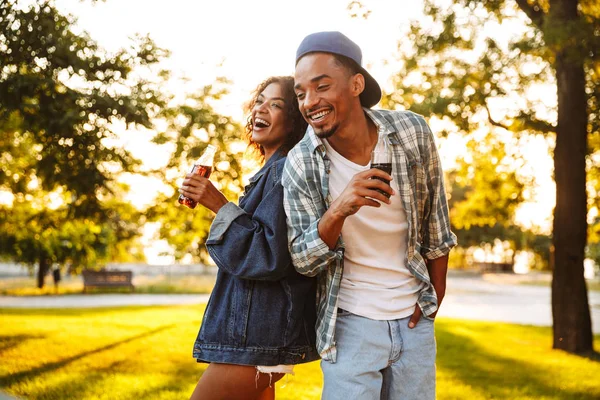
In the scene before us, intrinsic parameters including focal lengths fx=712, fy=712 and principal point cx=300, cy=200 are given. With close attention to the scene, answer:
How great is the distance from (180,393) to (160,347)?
3.90m

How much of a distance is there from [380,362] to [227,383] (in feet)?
2.09

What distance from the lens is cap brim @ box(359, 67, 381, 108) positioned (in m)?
3.09

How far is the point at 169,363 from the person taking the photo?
30.9 feet

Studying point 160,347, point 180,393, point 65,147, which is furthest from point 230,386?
point 160,347

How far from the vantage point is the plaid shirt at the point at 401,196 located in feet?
9.01

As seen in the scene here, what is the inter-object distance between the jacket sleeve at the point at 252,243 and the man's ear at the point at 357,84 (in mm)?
551

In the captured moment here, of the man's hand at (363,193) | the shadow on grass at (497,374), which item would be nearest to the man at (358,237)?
the man's hand at (363,193)

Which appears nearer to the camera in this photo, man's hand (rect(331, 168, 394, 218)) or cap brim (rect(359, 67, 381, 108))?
man's hand (rect(331, 168, 394, 218))

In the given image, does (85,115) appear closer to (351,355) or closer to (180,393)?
(180,393)

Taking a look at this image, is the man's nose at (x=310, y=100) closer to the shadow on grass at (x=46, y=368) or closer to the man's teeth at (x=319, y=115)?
the man's teeth at (x=319, y=115)

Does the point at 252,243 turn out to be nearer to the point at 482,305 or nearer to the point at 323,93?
the point at 323,93

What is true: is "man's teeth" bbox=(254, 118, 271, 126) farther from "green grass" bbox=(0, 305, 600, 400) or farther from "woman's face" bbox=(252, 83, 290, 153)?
"green grass" bbox=(0, 305, 600, 400)

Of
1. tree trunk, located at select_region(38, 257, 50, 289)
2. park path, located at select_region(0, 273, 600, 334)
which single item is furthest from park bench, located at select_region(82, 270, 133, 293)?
tree trunk, located at select_region(38, 257, 50, 289)

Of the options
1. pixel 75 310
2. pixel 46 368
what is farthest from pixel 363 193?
pixel 75 310
